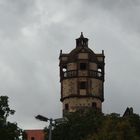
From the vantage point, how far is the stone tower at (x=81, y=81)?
11019 centimetres

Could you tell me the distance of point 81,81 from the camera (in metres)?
111

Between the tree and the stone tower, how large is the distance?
1848 inches

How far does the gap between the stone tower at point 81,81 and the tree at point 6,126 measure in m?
46.9

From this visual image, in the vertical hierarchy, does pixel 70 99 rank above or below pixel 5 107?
above

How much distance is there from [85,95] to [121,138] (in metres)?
48.8

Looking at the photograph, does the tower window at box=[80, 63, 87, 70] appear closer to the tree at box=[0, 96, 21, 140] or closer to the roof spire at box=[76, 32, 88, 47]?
the roof spire at box=[76, 32, 88, 47]

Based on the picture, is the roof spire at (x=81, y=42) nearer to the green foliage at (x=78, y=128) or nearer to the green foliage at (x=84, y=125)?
the green foliage at (x=84, y=125)

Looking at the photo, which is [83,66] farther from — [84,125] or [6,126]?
[6,126]

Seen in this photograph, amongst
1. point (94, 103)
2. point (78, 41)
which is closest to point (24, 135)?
point (94, 103)

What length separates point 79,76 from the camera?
11169 centimetres

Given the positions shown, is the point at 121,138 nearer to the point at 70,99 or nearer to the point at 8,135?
the point at 8,135

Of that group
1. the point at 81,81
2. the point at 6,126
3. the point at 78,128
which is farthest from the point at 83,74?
the point at 6,126

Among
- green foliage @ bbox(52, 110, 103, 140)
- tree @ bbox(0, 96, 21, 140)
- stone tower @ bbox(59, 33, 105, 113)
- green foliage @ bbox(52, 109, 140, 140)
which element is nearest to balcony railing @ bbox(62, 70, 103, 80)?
stone tower @ bbox(59, 33, 105, 113)

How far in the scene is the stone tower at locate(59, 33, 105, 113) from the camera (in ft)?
362
